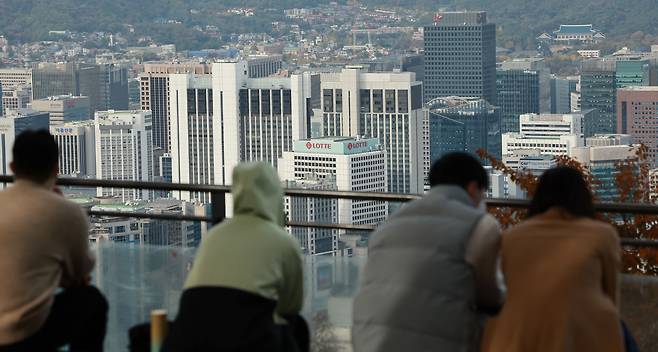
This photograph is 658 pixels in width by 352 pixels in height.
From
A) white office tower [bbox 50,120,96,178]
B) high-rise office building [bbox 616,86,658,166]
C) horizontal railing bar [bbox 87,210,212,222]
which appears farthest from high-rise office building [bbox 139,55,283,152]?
horizontal railing bar [bbox 87,210,212,222]

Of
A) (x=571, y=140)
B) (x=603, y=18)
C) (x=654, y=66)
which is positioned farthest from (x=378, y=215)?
(x=603, y=18)

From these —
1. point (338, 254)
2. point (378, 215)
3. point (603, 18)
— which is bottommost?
point (378, 215)

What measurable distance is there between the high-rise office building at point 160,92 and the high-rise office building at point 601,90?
2353 cm

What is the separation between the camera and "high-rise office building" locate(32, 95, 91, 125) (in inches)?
2965

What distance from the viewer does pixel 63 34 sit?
82625 millimetres

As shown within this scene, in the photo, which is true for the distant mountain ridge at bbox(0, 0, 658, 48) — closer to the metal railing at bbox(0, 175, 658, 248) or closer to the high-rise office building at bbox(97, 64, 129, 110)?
the high-rise office building at bbox(97, 64, 129, 110)

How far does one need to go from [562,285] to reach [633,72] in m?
74.1

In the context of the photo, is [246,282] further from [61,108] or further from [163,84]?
[163,84]

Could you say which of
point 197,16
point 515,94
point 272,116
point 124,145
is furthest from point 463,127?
point 197,16

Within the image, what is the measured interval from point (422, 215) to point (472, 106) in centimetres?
7449

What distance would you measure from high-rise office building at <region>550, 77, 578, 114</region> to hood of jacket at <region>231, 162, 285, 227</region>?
243ft

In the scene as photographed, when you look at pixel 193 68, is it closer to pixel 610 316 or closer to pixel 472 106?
pixel 472 106

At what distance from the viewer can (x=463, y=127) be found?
236ft

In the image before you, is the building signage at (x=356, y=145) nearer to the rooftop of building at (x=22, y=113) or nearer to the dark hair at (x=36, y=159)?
the rooftop of building at (x=22, y=113)
